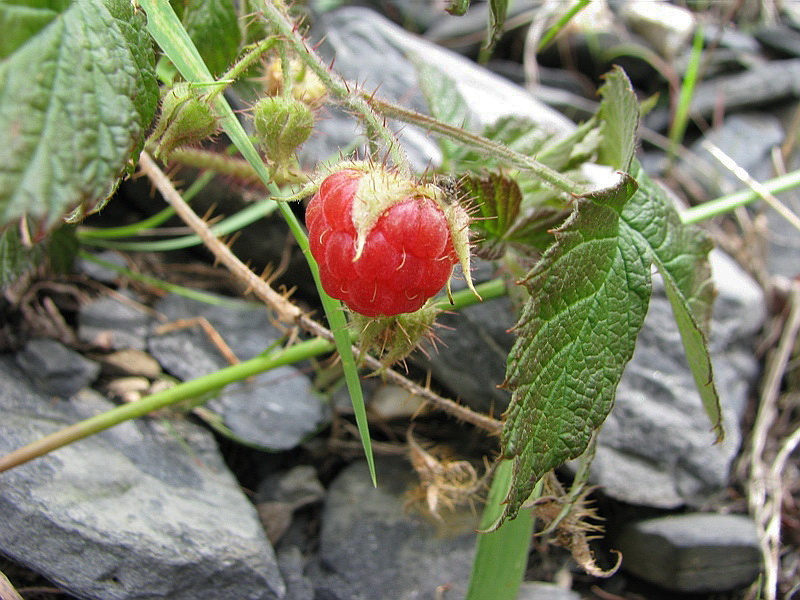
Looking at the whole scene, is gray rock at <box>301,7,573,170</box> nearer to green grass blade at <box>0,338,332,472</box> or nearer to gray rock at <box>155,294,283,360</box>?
gray rock at <box>155,294,283,360</box>

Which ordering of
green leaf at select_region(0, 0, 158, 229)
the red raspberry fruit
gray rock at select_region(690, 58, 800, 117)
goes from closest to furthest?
green leaf at select_region(0, 0, 158, 229)
the red raspberry fruit
gray rock at select_region(690, 58, 800, 117)

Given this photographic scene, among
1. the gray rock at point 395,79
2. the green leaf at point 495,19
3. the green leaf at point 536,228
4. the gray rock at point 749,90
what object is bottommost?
the green leaf at point 536,228

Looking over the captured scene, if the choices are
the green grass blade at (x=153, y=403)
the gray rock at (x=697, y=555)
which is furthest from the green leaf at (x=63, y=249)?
the gray rock at (x=697, y=555)

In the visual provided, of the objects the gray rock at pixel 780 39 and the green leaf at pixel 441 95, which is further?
the gray rock at pixel 780 39

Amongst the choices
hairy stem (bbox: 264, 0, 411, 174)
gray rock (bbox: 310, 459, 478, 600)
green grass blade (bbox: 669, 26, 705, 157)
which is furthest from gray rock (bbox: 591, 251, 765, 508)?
hairy stem (bbox: 264, 0, 411, 174)

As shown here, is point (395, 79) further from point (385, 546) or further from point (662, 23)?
point (662, 23)

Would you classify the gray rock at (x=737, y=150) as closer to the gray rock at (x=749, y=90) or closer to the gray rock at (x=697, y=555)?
the gray rock at (x=749, y=90)

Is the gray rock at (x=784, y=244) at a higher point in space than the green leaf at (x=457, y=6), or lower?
higher
